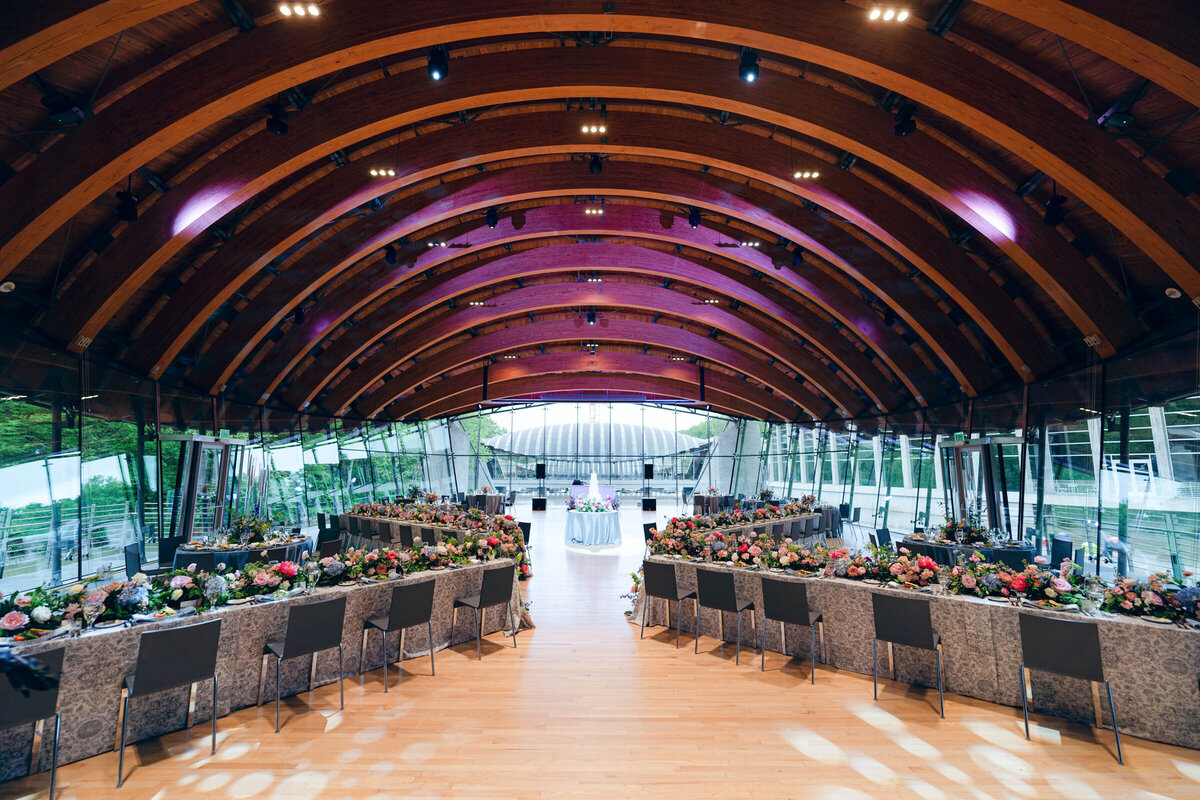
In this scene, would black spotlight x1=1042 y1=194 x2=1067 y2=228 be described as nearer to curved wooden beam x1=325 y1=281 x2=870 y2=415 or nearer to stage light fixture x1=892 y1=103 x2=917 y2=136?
stage light fixture x1=892 y1=103 x2=917 y2=136

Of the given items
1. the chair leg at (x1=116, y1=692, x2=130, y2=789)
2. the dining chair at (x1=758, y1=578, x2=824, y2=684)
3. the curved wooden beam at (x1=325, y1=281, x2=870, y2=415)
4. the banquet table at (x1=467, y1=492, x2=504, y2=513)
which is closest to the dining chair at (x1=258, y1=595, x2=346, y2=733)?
the chair leg at (x1=116, y1=692, x2=130, y2=789)

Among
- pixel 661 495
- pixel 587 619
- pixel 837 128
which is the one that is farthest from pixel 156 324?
pixel 661 495

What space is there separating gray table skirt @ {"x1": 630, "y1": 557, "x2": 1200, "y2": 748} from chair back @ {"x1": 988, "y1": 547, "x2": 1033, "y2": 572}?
15.8 ft

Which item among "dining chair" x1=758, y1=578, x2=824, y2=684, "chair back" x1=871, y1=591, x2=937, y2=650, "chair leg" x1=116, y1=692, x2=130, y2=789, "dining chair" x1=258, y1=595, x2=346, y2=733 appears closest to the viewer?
"chair leg" x1=116, y1=692, x2=130, y2=789

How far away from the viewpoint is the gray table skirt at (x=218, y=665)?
4.02 meters

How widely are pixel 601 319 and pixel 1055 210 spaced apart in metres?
12.0

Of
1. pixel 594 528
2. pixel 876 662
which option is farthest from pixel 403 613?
pixel 594 528

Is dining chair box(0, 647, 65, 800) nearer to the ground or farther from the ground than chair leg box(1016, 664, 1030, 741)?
farther from the ground

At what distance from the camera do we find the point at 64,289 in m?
8.20

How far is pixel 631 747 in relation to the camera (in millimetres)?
4324

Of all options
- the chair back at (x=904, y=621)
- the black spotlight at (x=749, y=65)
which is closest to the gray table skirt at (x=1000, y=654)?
the chair back at (x=904, y=621)

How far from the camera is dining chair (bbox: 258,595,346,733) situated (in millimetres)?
4781

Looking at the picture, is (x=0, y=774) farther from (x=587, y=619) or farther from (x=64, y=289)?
(x=64, y=289)

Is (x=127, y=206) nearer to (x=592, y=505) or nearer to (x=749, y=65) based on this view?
(x=749, y=65)
